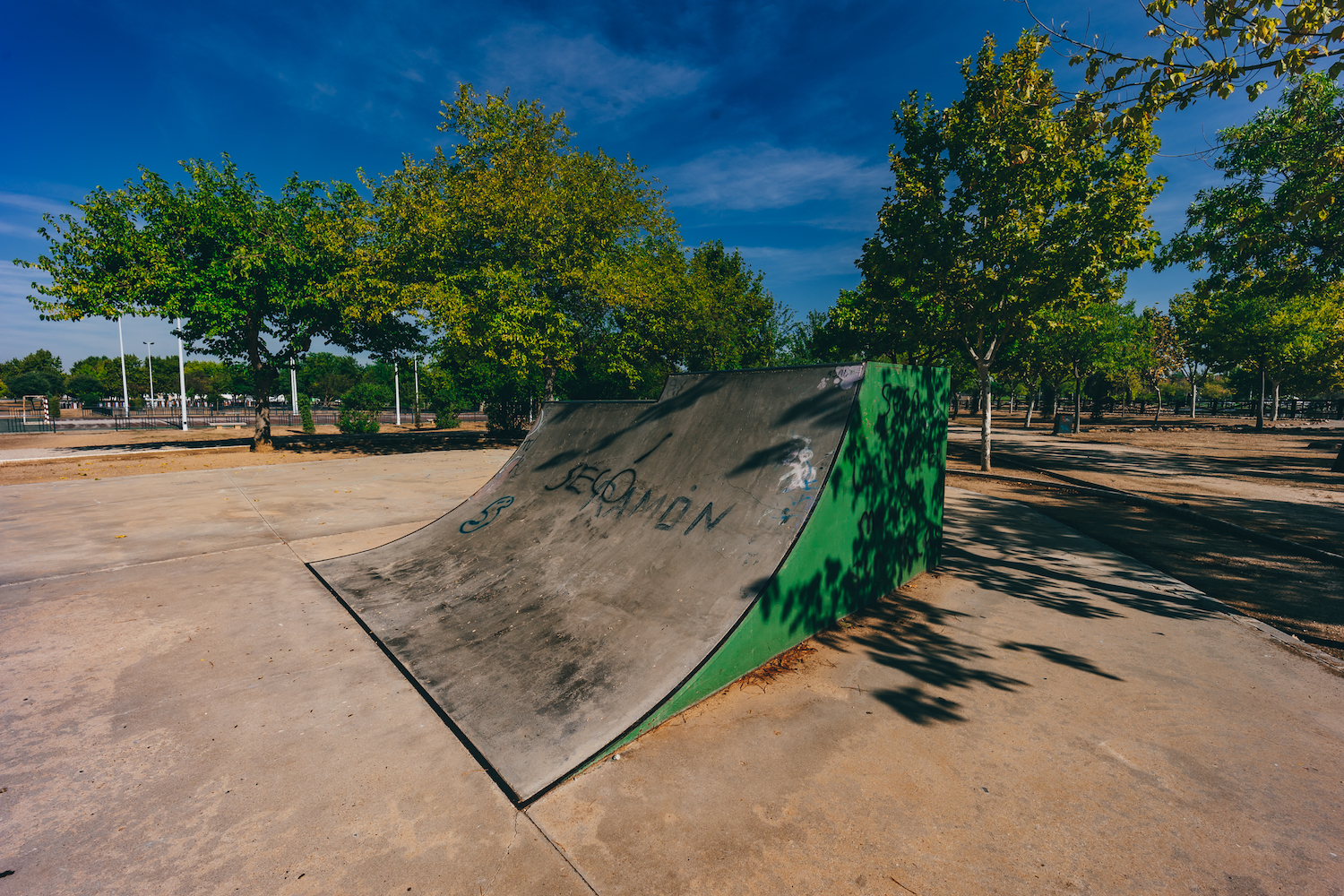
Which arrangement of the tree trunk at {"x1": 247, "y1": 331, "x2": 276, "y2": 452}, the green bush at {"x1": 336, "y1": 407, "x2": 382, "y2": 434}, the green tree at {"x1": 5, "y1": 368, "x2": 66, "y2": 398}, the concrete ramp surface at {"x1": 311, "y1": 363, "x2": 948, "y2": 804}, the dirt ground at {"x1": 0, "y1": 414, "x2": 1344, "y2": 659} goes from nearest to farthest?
the concrete ramp surface at {"x1": 311, "y1": 363, "x2": 948, "y2": 804} → the dirt ground at {"x1": 0, "y1": 414, "x2": 1344, "y2": 659} → the tree trunk at {"x1": 247, "y1": 331, "x2": 276, "y2": 452} → the green bush at {"x1": 336, "y1": 407, "x2": 382, "y2": 434} → the green tree at {"x1": 5, "y1": 368, "x2": 66, "y2": 398}

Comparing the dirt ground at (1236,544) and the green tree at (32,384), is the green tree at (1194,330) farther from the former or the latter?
the green tree at (32,384)

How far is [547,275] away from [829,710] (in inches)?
732

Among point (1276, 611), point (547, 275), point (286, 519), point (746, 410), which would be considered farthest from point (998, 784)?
point (547, 275)

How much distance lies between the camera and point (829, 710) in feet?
11.4

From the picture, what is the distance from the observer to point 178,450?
62.1 feet

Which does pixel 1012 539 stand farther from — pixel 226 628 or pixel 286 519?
pixel 286 519

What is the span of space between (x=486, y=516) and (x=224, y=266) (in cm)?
1658

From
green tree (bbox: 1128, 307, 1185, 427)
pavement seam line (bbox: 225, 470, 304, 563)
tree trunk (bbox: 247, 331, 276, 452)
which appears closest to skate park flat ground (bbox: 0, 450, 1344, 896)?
pavement seam line (bbox: 225, 470, 304, 563)

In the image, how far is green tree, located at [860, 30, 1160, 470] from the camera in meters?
11.9

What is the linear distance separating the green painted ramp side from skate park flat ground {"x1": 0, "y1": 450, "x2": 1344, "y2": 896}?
21cm

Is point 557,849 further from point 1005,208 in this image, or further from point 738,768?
point 1005,208

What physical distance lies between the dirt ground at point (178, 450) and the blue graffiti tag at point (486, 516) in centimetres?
1350

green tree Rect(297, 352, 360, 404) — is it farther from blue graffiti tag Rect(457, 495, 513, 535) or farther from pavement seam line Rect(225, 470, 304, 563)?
blue graffiti tag Rect(457, 495, 513, 535)

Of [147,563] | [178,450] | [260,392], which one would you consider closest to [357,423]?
[260,392]
